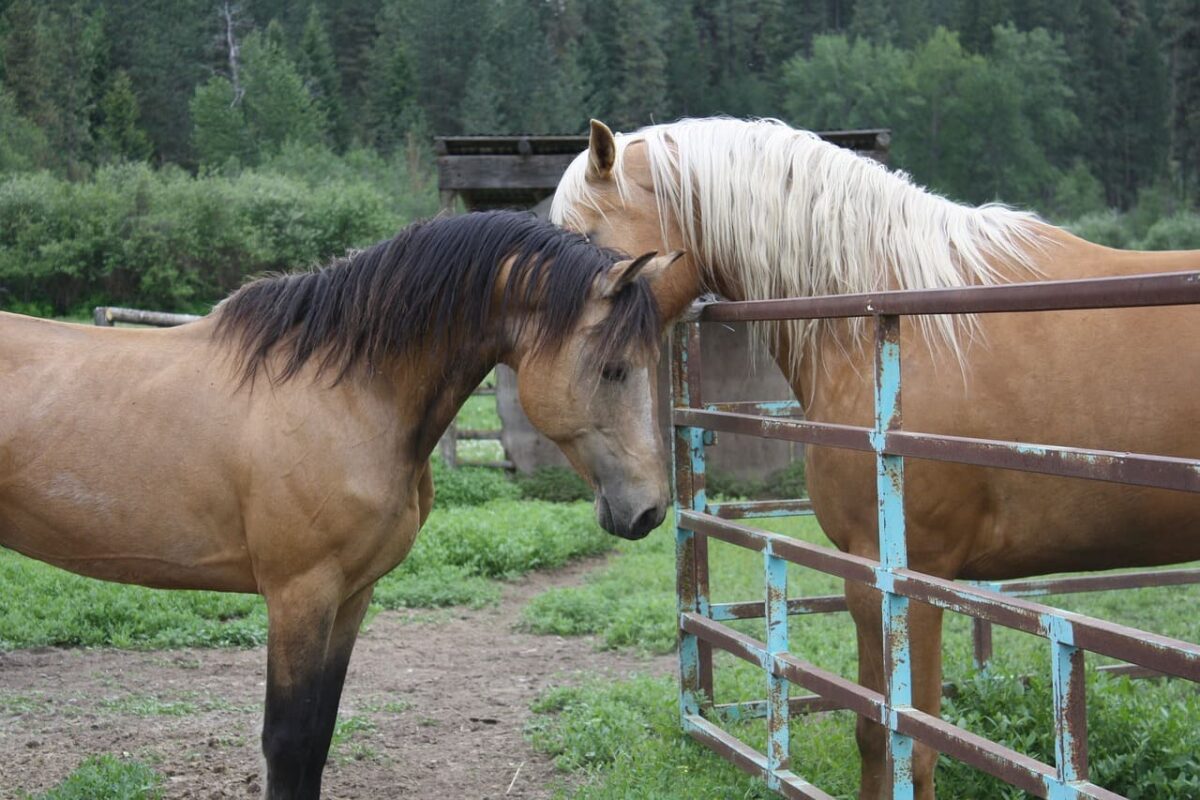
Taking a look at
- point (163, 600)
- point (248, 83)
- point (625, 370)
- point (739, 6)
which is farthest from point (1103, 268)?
point (739, 6)

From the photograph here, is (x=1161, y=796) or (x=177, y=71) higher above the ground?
(x=177, y=71)

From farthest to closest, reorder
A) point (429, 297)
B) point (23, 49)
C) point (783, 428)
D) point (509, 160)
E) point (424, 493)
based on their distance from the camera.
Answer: point (23, 49) → point (509, 160) → point (424, 493) → point (429, 297) → point (783, 428)

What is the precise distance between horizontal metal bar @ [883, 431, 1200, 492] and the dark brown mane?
2.60 ft

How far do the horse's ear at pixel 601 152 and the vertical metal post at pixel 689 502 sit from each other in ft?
2.18

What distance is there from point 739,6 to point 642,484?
55.6 metres

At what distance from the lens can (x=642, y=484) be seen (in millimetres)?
2752

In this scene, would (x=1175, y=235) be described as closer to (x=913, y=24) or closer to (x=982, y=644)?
(x=913, y=24)

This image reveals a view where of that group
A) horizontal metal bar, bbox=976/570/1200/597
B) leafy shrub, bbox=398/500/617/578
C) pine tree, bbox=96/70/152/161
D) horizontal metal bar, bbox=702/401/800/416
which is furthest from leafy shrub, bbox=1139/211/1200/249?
horizontal metal bar, bbox=702/401/800/416

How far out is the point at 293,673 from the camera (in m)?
2.87

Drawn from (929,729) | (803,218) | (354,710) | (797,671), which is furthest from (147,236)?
(929,729)

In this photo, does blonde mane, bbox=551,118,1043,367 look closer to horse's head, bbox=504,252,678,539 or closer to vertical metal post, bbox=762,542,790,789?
horse's head, bbox=504,252,678,539

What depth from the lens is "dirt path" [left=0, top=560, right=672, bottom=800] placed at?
375 cm

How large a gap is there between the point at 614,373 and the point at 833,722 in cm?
199

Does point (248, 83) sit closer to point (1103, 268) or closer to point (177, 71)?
point (177, 71)
